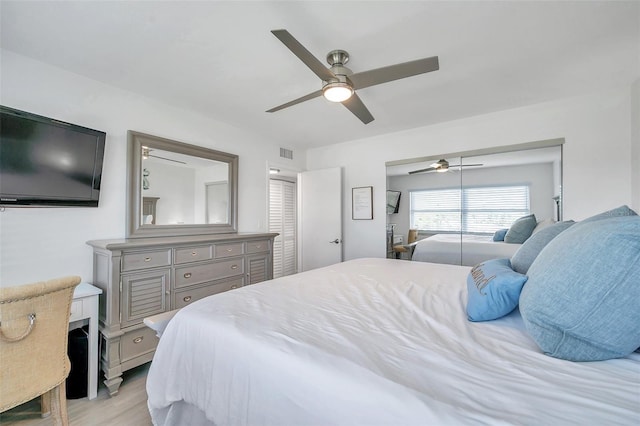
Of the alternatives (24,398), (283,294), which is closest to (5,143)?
(24,398)

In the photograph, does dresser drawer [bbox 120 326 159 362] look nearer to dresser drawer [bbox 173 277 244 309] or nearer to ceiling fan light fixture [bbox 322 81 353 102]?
dresser drawer [bbox 173 277 244 309]

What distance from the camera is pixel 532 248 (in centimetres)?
145

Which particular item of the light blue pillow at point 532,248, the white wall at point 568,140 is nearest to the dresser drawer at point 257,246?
the white wall at point 568,140

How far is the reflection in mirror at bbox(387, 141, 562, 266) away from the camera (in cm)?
291

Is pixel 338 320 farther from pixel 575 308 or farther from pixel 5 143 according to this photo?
pixel 5 143

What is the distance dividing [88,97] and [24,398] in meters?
2.20

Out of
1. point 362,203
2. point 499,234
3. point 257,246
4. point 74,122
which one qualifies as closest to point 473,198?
point 499,234

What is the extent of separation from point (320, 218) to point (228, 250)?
73.3 inches

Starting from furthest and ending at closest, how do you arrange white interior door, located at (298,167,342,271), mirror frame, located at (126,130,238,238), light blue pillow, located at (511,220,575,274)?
white interior door, located at (298,167,342,271) → mirror frame, located at (126,130,238,238) → light blue pillow, located at (511,220,575,274)

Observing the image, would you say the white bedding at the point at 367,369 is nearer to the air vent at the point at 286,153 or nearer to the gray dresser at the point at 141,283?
the gray dresser at the point at 141,283

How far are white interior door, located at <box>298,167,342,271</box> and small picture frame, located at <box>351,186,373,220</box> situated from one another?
227mm

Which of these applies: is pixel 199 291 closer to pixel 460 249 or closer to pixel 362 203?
pixel 362 203

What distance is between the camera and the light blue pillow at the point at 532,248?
1.41m

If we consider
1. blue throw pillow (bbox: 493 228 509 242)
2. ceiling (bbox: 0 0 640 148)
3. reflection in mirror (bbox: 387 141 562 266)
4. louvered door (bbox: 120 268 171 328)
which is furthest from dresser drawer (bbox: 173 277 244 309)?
blue throw pillow (bbox: 493 228 509 242)
